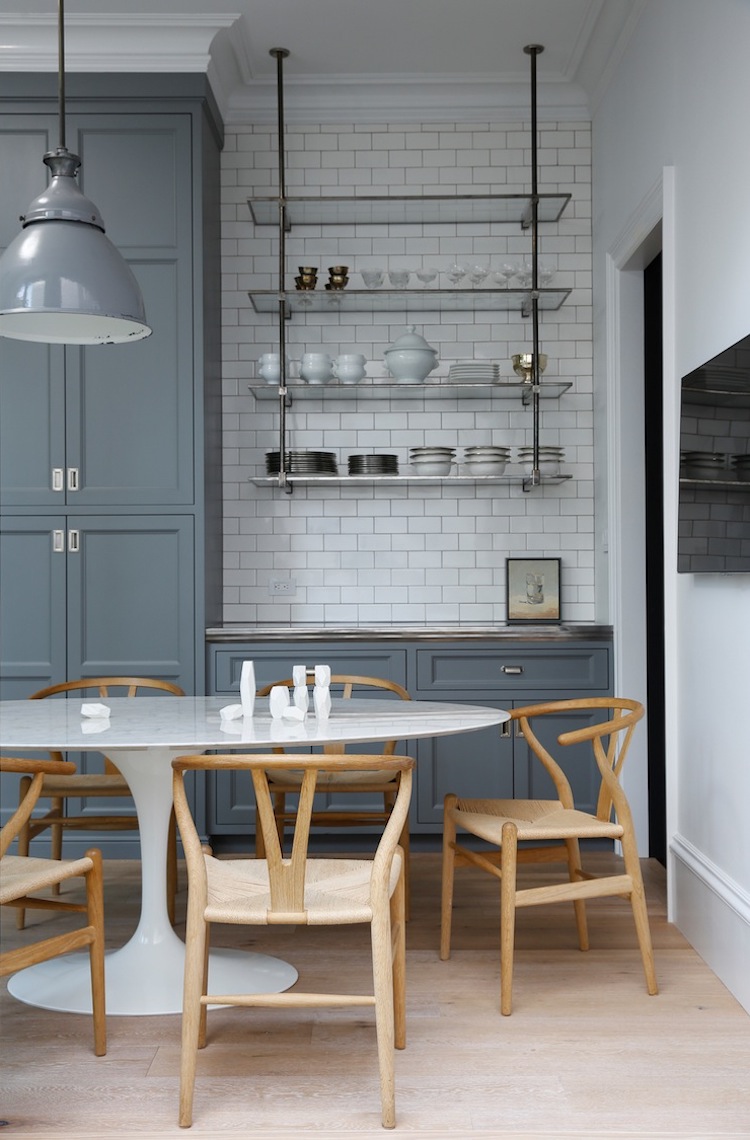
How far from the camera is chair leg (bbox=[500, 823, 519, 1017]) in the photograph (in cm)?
279

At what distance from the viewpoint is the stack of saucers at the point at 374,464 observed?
4734 millimetres

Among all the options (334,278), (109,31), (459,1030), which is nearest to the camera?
(459,1030)

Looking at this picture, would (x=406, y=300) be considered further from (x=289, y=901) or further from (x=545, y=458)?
(x=289, y=901)

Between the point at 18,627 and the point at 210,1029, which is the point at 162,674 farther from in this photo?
the point at 210,1029

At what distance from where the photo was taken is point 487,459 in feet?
15.6

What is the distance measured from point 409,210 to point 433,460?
1.13m

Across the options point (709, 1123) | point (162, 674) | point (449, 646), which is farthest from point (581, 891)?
point (162, 674)

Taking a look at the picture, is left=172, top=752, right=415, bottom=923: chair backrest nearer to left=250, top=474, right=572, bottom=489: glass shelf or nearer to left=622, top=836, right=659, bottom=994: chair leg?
left=622, top=836, right=659, bottom=994: chair leg

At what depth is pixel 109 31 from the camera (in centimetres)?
426

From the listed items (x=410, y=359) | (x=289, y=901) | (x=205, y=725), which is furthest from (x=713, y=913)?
(x=410, y=359)

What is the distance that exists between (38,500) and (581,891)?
2626 mm

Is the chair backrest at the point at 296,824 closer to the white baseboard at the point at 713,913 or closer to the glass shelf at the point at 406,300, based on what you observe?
the white baseboard at the point at 713,913

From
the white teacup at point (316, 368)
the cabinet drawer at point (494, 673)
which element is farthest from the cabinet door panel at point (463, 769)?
the white teacup at point (316, 368)

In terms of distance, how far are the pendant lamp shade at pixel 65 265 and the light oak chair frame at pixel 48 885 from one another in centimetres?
113
